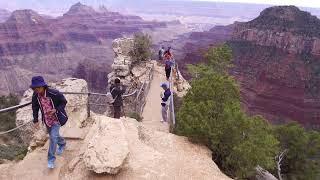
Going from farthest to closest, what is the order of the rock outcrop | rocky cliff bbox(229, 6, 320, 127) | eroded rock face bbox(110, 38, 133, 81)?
the rock outcrop
rocky cliff bbox(229, 6, 320, 127)
eroded rock face bbox(110, 38, 133, 81)

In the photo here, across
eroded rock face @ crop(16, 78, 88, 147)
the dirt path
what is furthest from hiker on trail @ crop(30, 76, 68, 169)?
the dirt path

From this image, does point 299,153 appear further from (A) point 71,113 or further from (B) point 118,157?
(B) point 118,157

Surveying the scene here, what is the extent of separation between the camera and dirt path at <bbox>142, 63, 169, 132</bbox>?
1511 cm

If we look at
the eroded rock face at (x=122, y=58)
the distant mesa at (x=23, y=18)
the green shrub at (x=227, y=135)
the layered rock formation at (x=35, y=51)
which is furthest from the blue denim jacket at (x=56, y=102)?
the distant mesa at (x=23, y=18)

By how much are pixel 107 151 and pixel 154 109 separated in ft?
32.2

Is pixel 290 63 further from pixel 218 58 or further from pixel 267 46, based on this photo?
pixel 218 58

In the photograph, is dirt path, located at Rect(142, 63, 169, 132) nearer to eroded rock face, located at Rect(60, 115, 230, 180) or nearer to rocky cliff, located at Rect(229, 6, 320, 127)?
eroded rock face, located at Rect(60, 115, 230, 180)

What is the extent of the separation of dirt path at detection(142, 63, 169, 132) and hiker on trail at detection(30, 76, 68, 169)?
5.34m

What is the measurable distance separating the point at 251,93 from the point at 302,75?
29.0 ft

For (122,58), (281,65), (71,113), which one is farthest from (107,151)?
(281,65)

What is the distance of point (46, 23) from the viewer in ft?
526

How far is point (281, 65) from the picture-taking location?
2864 inches

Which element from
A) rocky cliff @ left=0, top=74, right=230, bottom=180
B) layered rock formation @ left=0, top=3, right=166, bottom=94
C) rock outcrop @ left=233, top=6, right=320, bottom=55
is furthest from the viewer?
layered rock formation @ left=0, top=3, right=166, bottom=94

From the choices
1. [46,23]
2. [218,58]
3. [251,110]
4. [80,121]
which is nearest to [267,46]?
[251,110]
